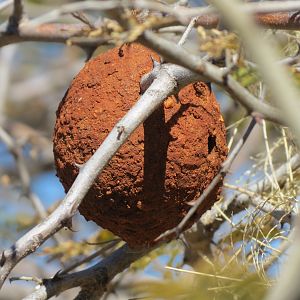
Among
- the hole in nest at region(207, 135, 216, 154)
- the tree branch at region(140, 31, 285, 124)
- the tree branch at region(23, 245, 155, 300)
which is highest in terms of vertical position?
the tree branch at region(140, 31, 285, 124)

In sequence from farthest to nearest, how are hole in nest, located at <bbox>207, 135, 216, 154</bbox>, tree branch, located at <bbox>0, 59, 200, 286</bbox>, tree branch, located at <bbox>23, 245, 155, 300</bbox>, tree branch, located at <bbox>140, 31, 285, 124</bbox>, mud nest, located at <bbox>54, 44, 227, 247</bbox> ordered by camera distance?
tree branch, located at <bbox>23, 245, 155, 300</bbox> → hole in nest, located at <bbox>207, 135, 216, 154</bbox> → mud nest, located at <bbox>54, 44, 227, 247</bbox> → tree branch, located at <bbox>0, 59, 200, 286</bbox> → tree branch, located at <bbox>140, 31, 285, 124</bbox>

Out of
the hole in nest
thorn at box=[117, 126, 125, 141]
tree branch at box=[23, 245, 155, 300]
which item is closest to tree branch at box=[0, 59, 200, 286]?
thorn at box=[117, 126, 125, 141]

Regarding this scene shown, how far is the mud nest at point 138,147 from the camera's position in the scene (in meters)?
2.46

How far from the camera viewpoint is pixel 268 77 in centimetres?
131

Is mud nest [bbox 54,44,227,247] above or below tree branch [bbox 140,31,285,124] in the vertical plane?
below

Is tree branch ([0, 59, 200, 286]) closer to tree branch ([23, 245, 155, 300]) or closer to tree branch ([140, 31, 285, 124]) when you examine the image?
tree branch ([140, 31, 285, 124])

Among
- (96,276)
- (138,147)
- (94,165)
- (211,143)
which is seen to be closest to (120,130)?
(94,165)

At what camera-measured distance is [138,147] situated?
244 cm

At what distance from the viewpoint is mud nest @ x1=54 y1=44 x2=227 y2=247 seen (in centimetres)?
246

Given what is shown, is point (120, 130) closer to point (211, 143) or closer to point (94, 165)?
point (94, 165)

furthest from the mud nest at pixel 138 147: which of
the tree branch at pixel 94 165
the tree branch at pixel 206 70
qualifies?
the tree branch at pixel 206 70

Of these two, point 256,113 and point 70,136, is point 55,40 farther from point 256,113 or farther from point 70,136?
point 256,113

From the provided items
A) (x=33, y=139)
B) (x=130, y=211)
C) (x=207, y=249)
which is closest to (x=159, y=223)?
(x=130, y=211)

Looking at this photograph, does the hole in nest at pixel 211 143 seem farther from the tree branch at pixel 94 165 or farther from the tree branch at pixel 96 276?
the tree branch at pixel 96 276
